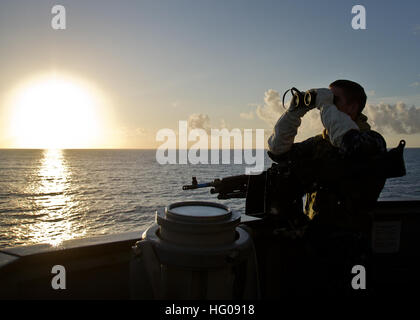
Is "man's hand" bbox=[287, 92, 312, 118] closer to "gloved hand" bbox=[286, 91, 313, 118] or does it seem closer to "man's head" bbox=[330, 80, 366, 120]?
"gloved hand" bbox=[286, 91, 313, 118]

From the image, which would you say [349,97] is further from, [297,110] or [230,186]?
[230,186]

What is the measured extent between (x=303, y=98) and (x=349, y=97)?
1.56 ft

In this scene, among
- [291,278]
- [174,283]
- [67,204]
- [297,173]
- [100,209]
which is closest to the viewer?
[174,283]

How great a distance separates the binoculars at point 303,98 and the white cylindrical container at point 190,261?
43.0 inches

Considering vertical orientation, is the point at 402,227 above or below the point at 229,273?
below

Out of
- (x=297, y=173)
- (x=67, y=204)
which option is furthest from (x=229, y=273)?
(x=67, y=204)

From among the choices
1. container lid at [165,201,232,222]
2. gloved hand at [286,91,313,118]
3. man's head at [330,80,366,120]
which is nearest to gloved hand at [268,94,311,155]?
gloved hand at [286,91,313,118]

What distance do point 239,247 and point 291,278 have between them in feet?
5.54

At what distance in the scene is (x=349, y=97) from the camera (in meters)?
2.77

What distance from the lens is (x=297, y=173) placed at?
2.68 metres

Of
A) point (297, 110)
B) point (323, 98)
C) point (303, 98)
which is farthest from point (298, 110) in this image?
point (323, 98)

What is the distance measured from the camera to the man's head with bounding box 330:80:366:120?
2773 mm

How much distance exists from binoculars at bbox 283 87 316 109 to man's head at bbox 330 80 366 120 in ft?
1.17
